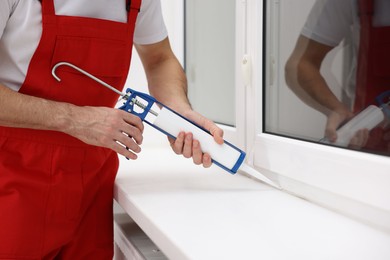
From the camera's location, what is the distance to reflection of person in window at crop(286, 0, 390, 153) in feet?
2.81

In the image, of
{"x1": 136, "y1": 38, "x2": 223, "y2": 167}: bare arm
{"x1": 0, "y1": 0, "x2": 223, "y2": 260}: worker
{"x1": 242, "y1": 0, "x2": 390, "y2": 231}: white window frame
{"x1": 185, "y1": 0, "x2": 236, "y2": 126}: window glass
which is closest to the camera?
{"x1": 242, "y1": 0, "x2": 390, "y2": 231}: white window frame

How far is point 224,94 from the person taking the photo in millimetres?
1608

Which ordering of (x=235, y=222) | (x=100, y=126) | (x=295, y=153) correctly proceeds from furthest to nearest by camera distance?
1. (x=295, y=153)
2. (x=100, y=126)
3. (x=235, y=222)

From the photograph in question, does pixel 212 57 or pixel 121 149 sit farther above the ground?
pixel 212 57

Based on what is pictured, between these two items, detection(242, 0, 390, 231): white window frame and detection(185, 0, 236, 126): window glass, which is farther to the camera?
detection(185, 0, 236, 126): window glass

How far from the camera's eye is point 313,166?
99 centimetres

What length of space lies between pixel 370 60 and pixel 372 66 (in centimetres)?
1

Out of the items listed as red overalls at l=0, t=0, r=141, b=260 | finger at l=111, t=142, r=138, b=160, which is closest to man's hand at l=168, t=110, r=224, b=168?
finger at l=111, t=142, r=138, b=160

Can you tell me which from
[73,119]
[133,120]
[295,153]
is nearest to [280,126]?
[295,153]

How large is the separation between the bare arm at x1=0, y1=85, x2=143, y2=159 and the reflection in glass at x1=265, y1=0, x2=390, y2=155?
390 millimetres

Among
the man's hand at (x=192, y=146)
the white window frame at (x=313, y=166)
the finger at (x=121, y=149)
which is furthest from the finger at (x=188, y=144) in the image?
the white window frame at (x=313, y=166)

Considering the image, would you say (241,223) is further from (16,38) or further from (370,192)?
(16,38)

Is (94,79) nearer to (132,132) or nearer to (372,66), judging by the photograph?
(132,132)

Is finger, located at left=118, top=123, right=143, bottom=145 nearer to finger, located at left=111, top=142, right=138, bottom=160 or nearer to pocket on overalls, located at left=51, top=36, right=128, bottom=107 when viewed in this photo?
finger, located at left=111, top=142, right=138, bottom=160
